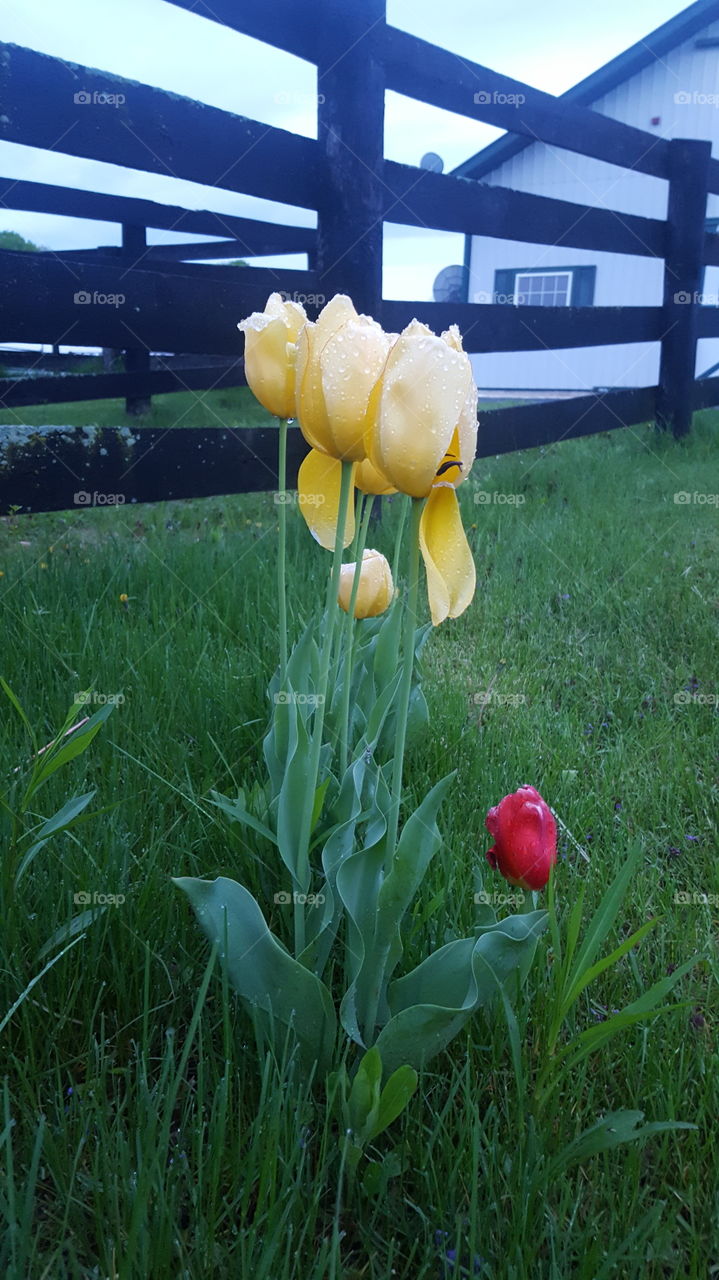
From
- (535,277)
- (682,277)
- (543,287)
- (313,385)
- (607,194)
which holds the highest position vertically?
(607,194)

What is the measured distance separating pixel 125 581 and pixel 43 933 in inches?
61.3

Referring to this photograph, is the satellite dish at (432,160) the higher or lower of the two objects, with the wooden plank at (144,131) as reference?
higher

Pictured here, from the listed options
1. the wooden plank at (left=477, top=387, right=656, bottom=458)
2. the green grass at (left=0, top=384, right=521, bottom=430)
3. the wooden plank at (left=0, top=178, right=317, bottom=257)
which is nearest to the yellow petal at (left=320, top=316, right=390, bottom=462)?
the wooden plank at (left=477, top=387, right=656, bottom=458)

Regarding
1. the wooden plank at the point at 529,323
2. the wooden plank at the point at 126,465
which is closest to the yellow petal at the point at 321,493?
the wooden plank at the point at 126,465

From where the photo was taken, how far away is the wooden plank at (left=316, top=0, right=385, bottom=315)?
323cm

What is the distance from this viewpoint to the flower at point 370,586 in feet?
4.25

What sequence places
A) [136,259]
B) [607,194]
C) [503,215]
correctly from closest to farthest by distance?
[503,215] → [136,259] → [607,194]

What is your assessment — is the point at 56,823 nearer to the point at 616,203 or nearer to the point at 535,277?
the point at 616,203

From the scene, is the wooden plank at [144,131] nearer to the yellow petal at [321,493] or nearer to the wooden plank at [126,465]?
the wooden plank at [126,465]

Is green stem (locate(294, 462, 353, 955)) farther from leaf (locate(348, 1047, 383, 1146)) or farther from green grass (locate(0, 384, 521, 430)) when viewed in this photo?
green grass (locate(0, 384, 521, 430))

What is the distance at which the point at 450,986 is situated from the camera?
908 mm

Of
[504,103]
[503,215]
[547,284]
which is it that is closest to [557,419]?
[503,215]

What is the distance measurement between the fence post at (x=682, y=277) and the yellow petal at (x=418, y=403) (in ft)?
18.4

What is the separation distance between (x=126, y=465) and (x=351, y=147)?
144 cm
